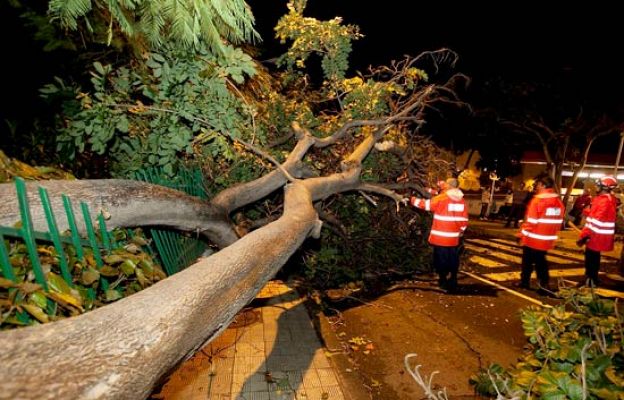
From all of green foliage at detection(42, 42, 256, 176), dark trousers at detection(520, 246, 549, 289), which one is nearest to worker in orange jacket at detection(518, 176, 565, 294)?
dark trousers at detection(520, 246, 549, 289)

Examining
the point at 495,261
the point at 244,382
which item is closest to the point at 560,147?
the point at 495,261

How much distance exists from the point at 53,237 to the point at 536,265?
22.7 ft

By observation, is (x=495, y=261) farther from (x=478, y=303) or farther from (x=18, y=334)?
(x=18, y=334)

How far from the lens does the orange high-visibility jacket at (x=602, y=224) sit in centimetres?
573

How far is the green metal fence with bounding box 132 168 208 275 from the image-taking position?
9.66 feet

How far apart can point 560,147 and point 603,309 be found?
1532 cm

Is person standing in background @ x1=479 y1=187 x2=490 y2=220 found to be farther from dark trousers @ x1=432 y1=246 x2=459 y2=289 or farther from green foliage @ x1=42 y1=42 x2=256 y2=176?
green foliage @ x1=42 y1=42 x2=256 y2=176

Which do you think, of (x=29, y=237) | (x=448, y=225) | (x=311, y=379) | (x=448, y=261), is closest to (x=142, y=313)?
(x=29, y=237)

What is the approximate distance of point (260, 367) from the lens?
3.42 meters

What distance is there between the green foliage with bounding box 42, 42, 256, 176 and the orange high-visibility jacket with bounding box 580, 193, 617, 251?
6.42 meters

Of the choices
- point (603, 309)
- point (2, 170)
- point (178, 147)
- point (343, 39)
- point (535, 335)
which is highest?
point (343, 39)

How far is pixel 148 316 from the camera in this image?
114cm

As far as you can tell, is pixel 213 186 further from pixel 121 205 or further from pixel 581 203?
pixel 581 203

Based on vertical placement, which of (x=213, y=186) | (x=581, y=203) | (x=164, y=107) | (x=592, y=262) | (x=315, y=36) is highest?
(x=315, y=36)
